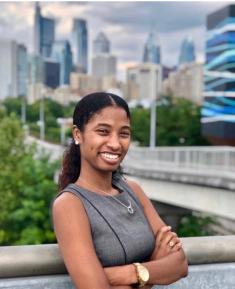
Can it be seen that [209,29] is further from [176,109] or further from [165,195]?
[165,195]

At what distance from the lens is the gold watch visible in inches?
86.5

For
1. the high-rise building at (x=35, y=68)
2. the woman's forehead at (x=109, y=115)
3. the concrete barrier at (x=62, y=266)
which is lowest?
the concrete barrier at (x=62, y=266)

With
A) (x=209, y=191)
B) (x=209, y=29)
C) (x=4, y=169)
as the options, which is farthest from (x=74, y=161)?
(x=209, y=29)

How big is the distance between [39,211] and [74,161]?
19.9 m

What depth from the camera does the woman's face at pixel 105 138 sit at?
2291mm

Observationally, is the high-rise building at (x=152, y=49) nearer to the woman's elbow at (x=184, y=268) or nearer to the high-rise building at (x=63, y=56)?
the high-rise building at (x=63, y=56)

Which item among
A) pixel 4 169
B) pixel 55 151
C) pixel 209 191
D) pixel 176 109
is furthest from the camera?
pixel 176 109

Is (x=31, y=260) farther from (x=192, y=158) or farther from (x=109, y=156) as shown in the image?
(x=192, y=158)

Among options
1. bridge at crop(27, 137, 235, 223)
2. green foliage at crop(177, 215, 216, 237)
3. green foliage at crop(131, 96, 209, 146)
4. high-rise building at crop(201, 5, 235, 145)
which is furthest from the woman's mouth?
green foliage at crop(131, 96, 209, 146)

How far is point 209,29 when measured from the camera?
42125 mm

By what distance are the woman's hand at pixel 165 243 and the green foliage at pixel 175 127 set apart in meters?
45.4

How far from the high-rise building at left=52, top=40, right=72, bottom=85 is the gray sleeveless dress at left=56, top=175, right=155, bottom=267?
9640cm

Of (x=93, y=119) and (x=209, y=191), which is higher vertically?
(x=93, y=119)

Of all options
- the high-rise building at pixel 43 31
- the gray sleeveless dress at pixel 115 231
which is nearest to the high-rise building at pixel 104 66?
the high-rise building at pixel 43 31
